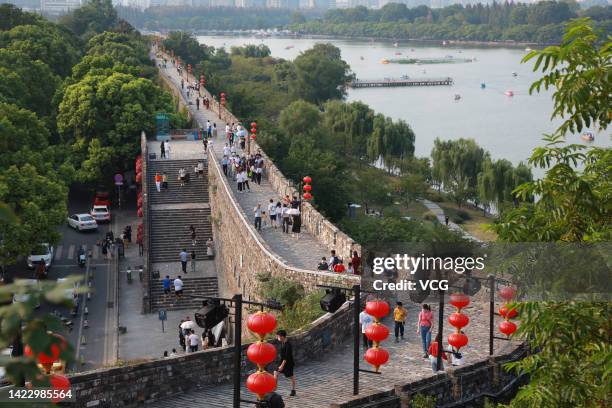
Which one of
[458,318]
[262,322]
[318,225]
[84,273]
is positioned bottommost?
[84,273]

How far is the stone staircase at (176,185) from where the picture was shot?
→ 3109 centimetres

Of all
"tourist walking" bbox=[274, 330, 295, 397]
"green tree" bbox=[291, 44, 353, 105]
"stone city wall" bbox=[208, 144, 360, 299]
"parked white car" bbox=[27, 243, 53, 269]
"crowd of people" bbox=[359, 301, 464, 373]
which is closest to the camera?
"tourist walking" bbox=[274, 330, 295, 397]

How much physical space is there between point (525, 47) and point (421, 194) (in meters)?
91.3

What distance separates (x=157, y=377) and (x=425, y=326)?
3833 mm

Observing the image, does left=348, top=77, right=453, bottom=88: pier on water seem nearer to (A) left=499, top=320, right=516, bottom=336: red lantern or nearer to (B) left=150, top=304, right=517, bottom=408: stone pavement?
(B) left=150, top=304, right=517, bottom=408: stone pavement

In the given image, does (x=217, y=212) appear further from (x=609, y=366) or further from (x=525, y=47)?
(x=525, y=47)

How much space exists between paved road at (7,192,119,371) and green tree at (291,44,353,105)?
125ft

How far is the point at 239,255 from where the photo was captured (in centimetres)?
2389

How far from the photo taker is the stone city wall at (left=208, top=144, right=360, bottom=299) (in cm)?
1792

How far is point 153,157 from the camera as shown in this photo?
33531 mm

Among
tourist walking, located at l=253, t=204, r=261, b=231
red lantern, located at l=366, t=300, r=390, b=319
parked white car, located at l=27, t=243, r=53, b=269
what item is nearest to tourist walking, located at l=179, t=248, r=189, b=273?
parked white car, located at l=27, t=243, r=53, b=269

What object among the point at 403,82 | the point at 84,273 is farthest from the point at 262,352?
the point at 403,82

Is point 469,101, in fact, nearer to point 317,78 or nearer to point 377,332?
point 317,78

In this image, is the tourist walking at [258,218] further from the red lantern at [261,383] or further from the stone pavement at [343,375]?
the red lantern at [261,383]
